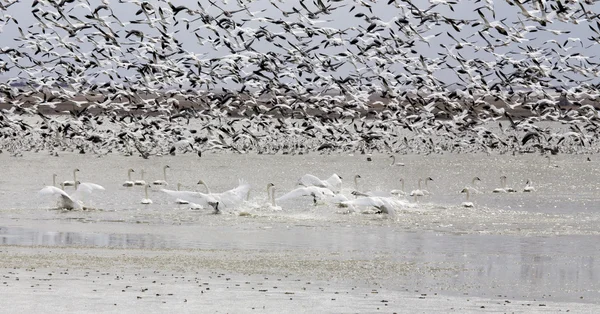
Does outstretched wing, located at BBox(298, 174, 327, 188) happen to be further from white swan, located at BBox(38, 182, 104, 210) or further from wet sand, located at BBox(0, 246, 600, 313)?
wet sand, located at BBox(0, 246, 600, 313)

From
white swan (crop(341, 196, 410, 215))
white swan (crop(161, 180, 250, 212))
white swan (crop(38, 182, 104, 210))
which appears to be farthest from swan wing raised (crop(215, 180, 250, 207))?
white swan (crop(38, 182, 104, 210))

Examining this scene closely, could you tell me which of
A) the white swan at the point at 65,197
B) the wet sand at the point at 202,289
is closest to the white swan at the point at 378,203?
the white swan at the point at 65,197

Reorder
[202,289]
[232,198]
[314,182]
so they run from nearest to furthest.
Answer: [202,289], [232,198], [314,182]

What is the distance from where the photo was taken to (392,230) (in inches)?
934

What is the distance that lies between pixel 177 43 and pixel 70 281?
1406cm

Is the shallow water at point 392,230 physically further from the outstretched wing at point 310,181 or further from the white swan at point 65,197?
the outstretched wing at point 310,181

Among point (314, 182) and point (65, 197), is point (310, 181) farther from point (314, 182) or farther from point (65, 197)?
point (65, 197)

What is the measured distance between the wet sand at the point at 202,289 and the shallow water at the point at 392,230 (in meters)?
0.81

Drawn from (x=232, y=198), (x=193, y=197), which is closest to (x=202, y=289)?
(x=232, y=198)

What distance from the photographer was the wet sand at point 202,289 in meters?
13.0

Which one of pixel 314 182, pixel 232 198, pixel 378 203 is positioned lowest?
pixel 378 203

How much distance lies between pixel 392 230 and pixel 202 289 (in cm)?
992

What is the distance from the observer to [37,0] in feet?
81.0

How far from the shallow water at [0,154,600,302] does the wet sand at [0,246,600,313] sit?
806mm
